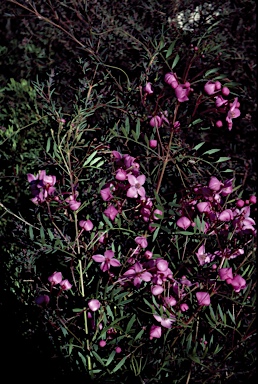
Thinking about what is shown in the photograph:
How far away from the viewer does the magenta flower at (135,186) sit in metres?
1.65

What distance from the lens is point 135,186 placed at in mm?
1662

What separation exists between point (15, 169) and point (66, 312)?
3.53 feet

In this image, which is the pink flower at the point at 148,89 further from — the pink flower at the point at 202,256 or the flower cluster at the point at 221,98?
the pink flower at the point at 202,256

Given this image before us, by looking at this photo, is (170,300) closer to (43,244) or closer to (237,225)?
(237,225)

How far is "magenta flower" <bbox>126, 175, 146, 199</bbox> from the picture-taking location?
1649 millimetres

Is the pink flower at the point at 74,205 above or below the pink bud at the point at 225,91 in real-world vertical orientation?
below

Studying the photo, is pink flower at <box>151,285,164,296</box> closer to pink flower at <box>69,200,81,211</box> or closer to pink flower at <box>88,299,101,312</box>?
pink flower at <box>88,299,101,312</box>

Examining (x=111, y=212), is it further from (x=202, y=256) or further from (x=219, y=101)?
(x=219, y=101)

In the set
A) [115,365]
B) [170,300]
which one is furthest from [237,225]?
[115,365]

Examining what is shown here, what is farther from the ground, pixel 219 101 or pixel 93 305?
pixel 219 101

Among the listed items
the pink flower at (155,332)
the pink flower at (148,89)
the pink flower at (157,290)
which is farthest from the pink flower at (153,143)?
the pink flower at (155,332)

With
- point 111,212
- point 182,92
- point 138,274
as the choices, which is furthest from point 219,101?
point 138,274

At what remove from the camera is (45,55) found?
12.7 feet

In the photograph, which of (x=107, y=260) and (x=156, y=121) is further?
(x=156, y=121)
